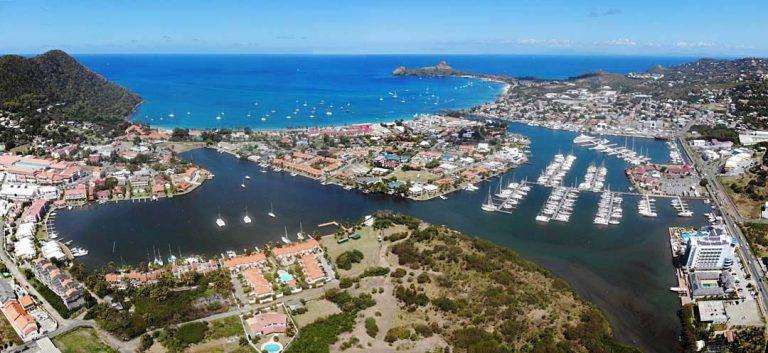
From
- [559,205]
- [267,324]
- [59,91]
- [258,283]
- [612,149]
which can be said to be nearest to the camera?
[267,324]

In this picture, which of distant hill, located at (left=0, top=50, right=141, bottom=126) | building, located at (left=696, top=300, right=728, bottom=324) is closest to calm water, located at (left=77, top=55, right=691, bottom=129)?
distant hill, located at (left=0, top=50, right=141, bottom=126)

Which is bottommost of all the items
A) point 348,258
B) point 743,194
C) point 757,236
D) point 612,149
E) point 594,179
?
point 348,258

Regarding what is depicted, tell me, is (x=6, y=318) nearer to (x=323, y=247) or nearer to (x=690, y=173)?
(x=323, y=247)

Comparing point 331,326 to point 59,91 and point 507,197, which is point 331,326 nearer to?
point 507,197

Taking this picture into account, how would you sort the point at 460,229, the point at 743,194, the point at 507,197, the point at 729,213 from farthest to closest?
the point at 507,197
the point at 743,194
the point at 729,213
the point at 460,229

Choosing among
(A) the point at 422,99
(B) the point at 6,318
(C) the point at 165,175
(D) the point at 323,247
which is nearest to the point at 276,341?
(D) the point at 323,247

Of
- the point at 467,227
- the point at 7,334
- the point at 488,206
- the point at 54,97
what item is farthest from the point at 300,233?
the point at 54,97

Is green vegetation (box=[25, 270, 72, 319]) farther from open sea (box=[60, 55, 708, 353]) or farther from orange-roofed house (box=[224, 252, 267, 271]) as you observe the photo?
orange-roofed house (box=[224, 252, 267, 271])
